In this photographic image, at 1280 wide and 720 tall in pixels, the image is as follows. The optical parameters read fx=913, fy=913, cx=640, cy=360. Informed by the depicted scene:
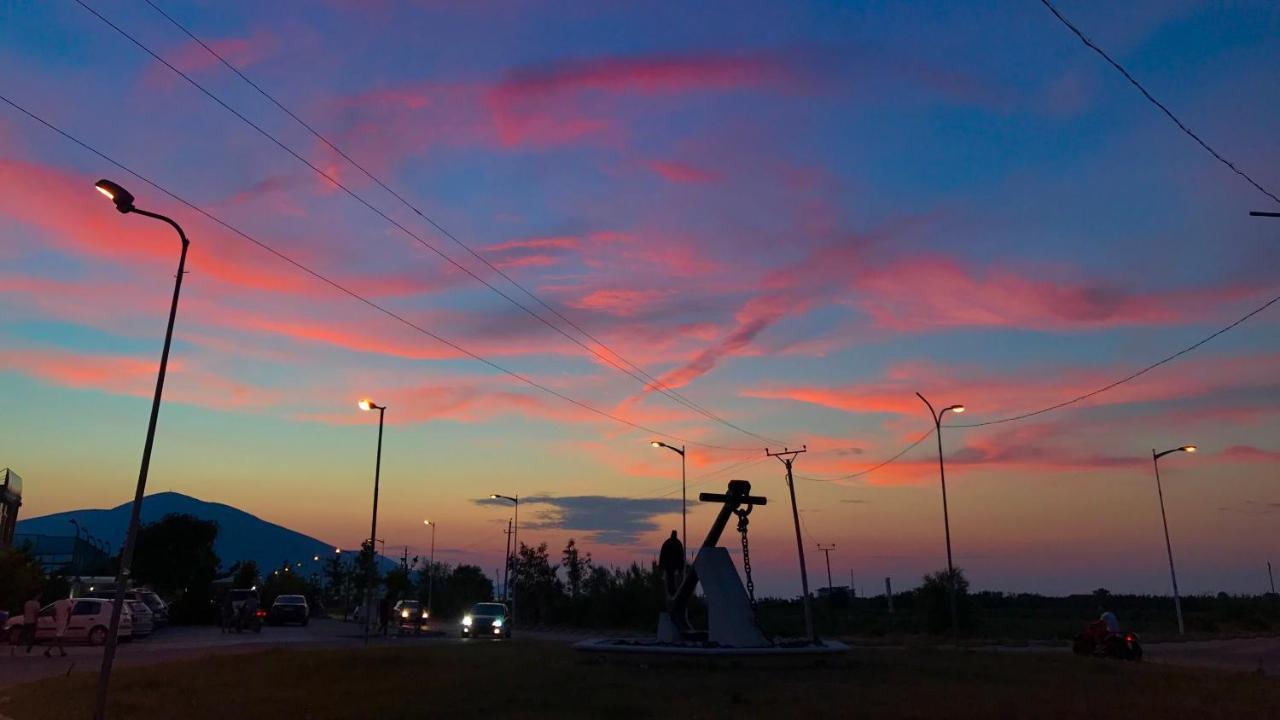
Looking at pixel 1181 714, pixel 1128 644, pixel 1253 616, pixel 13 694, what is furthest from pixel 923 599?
pixel 13 694

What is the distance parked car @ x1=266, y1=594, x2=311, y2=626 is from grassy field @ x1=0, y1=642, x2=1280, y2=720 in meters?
40.3

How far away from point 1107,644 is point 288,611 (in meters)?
52.3

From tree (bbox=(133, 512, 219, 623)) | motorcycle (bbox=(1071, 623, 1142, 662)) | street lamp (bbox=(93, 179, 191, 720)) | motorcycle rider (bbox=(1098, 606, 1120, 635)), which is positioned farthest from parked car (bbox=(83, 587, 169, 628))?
motorcycle rider (bbox=(1098, 606, 1120, 635))

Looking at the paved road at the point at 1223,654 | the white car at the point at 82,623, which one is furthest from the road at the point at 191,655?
the white car at the point at 82,623

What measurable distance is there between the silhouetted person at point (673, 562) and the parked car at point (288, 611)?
41.4 m

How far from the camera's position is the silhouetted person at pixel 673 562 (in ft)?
104

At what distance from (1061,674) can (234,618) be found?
4745cm

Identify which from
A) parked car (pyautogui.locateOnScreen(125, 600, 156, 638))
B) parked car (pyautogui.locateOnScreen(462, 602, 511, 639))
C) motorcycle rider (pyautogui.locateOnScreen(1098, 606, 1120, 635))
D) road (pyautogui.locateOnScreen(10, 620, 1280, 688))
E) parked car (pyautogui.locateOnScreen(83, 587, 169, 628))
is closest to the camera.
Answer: road (pyautogui.locateOnScreen(10, 620, 1280, 688))

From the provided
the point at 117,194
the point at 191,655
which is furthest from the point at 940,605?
the point at 117,194

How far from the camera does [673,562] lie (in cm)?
3180

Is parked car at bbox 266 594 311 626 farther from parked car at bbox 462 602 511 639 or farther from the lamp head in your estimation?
the lamp head

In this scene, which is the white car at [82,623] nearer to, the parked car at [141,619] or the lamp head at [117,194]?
the parked car at [141,619]

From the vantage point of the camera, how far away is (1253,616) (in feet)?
232

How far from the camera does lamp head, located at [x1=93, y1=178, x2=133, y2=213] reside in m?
18.4
